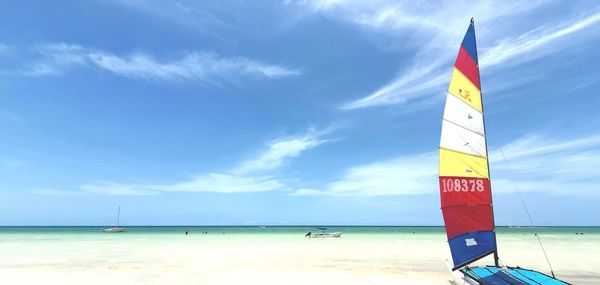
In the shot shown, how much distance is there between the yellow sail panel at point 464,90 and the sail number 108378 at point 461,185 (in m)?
2.35

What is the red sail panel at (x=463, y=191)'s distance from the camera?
11602mm

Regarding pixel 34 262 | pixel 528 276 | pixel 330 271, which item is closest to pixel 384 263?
pixel 330 271

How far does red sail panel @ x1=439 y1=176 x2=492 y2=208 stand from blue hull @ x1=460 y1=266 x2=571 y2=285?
2101 mm

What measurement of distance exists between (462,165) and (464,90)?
8.13ft

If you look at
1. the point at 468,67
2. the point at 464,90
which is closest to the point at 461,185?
the point at 464,90

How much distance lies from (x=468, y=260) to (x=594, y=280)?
26.8 ft

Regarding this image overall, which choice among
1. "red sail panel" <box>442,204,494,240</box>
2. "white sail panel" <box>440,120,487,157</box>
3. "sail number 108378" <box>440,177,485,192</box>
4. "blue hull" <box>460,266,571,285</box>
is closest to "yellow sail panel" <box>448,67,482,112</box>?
"white sail panel" <box>440,120,487,157</box>

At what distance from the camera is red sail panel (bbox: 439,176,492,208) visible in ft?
38.1

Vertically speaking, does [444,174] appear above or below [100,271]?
above

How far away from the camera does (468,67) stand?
12383 millimetres

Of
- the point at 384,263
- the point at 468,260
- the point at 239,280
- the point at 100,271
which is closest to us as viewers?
the point at 468,260

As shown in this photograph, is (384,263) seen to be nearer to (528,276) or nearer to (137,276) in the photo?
(528,276)

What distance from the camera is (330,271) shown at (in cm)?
1783

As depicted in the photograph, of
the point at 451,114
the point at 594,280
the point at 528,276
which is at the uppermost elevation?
the point at 451,114
